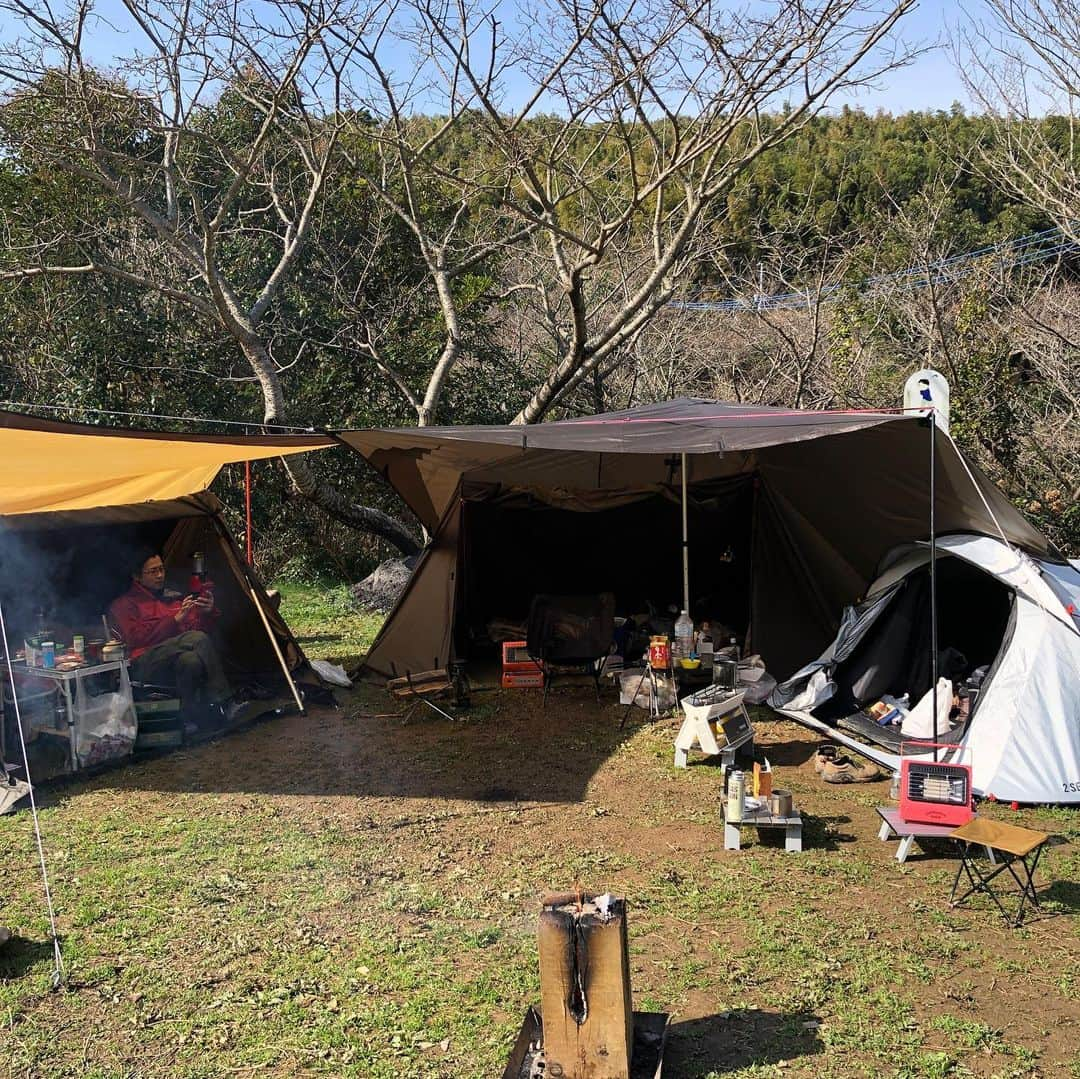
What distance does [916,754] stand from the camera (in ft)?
15.3

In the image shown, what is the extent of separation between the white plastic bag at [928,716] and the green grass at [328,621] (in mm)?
3613

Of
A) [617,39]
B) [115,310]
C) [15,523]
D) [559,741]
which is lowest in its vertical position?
[559,741]

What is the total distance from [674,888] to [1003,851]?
3.60 feet

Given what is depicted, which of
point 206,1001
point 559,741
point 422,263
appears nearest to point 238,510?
point 422,263

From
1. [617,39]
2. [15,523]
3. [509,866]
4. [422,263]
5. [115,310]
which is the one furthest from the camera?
[422,263]

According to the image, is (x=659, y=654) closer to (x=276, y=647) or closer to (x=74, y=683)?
(x=276, y=647)

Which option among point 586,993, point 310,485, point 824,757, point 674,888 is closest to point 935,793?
point 674,888

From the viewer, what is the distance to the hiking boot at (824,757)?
191 inches

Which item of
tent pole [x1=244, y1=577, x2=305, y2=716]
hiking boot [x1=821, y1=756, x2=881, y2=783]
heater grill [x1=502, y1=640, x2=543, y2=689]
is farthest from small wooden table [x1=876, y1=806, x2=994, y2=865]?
tent pole [x1=244, y1=577, x2=305, y2=716]

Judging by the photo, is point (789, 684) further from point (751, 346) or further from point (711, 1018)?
point (751, 346)

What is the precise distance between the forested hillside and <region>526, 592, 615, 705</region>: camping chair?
8.09ft

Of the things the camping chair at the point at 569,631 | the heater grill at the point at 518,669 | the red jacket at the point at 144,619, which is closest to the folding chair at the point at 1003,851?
the camping chair at the point at 569,631

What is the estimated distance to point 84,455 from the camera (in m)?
4.59

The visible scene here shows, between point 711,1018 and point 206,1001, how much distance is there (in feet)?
4.60
